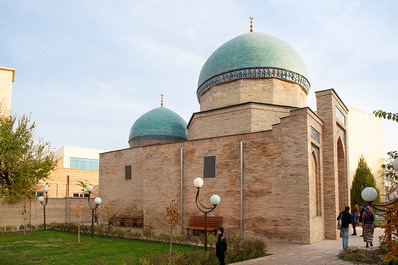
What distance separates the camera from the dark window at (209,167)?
40.4ft

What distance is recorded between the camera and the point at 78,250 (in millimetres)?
9188

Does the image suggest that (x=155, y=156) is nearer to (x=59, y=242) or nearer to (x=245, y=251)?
(x=59, y=242)

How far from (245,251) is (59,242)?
6344 millimetres

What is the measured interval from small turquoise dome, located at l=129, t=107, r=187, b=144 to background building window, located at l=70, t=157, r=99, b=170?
24.1 metres

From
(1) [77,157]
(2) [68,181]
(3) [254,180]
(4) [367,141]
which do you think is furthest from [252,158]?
(1) [77,157]

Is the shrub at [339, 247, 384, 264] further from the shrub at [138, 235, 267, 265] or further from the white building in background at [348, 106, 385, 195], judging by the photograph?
the white building in background at [348, 106, 385, 195]

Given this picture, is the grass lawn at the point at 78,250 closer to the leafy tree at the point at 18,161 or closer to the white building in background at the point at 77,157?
the leafy tree at the point at 18,161

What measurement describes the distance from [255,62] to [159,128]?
22.2 feet

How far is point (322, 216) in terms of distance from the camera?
11156 mm

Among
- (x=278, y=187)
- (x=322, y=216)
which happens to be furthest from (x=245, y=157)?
(x=322, y=216)

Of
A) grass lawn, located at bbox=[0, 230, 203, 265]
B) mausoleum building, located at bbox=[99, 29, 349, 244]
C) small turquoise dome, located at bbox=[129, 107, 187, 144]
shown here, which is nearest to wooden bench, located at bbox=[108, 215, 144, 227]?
mausoleum building, located at bbox=[99, 29, 349, 244]

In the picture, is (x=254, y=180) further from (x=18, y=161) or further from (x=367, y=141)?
(x=367, y=141)

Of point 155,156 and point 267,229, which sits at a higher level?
point 155,156

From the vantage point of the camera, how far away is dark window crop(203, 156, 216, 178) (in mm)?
12312
